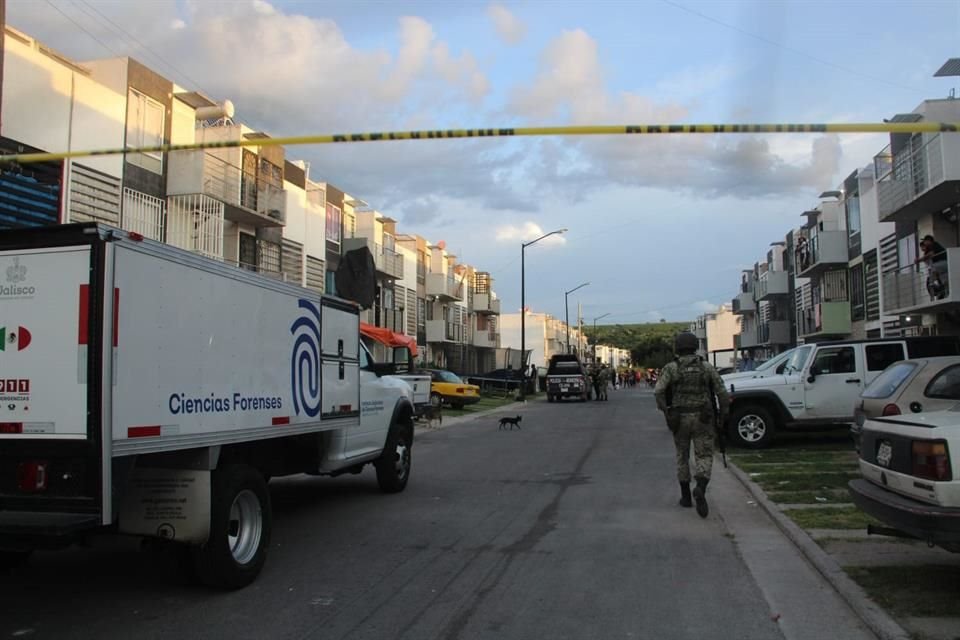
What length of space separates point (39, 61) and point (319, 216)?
644 inches

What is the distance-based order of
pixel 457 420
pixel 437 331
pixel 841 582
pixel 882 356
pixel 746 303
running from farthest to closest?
pixel 746 303 < pixel 437 331 < pixel 457 420 < pixel 882 356 < pixel 841 582

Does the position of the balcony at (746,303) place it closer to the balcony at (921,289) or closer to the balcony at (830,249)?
the balcony at (830,249)

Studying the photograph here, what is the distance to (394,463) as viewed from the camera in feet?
32.7

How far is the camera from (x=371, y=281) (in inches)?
449

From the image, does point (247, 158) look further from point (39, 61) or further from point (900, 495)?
point (900, 495)

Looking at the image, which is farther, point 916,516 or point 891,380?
point 891,380

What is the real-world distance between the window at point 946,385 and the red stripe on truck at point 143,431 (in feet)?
24.2

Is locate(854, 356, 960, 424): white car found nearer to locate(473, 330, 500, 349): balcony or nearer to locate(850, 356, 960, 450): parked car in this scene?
locate(850, 356, 960, 450): parked car

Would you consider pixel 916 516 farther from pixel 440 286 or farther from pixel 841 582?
pixel 440 286

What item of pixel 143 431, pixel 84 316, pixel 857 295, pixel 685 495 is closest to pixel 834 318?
A: pixel 857 295

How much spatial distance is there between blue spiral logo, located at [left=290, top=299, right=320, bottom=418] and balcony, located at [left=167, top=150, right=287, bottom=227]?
15434 millimetres

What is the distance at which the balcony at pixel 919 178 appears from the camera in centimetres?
1780

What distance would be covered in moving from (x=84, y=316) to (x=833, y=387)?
1313cm

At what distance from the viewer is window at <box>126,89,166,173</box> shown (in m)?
19.0
